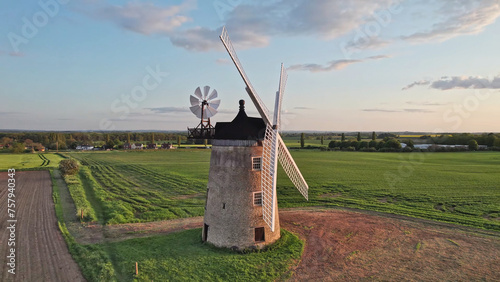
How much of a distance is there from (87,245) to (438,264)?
20.1 m

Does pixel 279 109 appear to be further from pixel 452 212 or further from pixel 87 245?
pixel 452 212

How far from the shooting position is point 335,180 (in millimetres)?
40062

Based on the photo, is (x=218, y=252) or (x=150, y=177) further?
(x=150, y=177)

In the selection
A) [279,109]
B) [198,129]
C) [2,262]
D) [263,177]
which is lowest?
[2,262]

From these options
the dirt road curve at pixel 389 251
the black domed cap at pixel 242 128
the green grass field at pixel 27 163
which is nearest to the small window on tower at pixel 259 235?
the dirt road curve at pixel 389 251

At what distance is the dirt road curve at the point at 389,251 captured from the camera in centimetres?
1429

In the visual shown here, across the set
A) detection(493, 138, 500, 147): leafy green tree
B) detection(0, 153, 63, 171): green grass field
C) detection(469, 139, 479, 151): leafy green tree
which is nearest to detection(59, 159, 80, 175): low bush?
detection(0, 153, 63, 171): green grass field

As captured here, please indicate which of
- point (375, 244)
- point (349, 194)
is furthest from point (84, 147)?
point (375, 244)

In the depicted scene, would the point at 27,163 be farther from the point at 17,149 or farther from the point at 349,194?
the point at 349,194

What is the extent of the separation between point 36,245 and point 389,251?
2142cm

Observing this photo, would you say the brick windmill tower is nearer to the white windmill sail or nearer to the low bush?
the white windmill sail

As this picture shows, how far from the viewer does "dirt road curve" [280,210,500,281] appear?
563 inches

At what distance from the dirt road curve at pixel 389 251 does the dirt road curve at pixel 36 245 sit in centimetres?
1195

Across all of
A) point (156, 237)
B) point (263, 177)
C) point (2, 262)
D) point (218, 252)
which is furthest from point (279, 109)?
point (2, 262)
